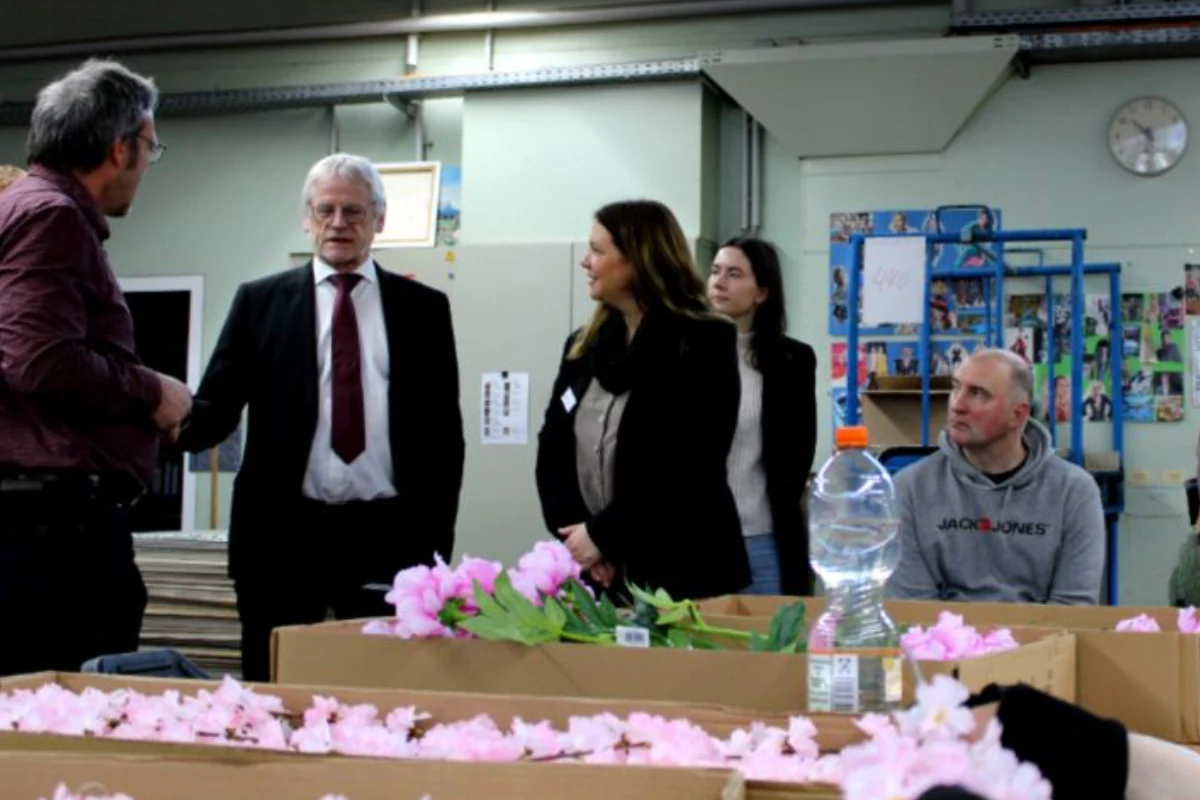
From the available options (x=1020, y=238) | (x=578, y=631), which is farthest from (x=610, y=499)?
(x=1020, y=238)

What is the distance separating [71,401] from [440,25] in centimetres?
489

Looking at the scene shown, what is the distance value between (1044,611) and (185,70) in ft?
20.6

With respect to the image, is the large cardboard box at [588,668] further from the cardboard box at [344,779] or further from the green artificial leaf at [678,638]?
the cardboard box at [344,779]

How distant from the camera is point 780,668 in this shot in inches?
51.1

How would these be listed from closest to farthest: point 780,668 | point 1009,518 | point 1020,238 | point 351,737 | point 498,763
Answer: point 498,763 < point 351,737 < point 780,668 < point 1009,518 < point 1020,238

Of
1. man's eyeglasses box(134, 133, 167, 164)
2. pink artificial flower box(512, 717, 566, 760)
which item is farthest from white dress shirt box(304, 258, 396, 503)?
pink artificial flower box(512, 717, 566, 760)

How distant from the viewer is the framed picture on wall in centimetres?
652

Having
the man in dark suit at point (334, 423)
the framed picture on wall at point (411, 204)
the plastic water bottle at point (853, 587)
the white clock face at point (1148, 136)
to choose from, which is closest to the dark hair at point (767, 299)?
the man in dark suit at point (334, 423)

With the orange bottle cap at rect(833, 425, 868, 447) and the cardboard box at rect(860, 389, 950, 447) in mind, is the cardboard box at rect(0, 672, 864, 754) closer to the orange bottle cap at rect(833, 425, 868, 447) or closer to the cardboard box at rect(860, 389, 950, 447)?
the orange bottle cap at rect(833, 425, 868, 447)

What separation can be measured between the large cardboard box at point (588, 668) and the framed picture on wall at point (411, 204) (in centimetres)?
506

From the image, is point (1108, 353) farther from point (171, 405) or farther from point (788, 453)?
point (171, 405)

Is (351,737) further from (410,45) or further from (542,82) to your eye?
(410,45)

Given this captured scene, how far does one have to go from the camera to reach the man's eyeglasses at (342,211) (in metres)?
2.62

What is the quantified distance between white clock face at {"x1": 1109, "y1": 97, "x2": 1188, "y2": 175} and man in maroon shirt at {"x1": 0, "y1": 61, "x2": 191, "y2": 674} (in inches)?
182
